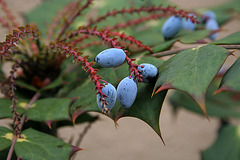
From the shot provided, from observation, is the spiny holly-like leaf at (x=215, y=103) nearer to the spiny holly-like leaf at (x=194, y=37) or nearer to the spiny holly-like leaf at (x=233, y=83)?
the spiny holly-like leaf at (x=194, y=37)

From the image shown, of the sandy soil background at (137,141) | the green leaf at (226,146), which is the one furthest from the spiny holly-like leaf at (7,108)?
the sandy soil background at (137,141)

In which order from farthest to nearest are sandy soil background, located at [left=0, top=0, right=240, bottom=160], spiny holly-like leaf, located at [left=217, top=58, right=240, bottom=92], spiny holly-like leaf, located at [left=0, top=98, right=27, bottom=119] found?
sandy soil background, located at [left=0, top=0, right=240, bottom=160] < spiny holly-like leaf, located at [left=0, top=98, right=27, bottom=119] < spiny holly-like leaf, located at [left=217, top=58, right=240, bottom=92]

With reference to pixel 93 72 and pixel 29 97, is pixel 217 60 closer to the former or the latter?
pixel 93 72

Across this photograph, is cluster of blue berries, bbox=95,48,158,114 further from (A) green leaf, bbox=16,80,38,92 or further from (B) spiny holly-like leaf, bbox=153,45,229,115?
(A) green leaf, bbox=16,80,38,92

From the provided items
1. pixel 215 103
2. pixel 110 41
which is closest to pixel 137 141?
pixel 215 103

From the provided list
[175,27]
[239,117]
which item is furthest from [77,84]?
[239,117]

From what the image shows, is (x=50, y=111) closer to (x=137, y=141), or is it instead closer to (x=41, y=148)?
(x=41, y=148)

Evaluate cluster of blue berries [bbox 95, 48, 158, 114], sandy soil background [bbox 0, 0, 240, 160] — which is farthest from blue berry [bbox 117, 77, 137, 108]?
sandy soil background [bbox 0, 0, 240, 160]
